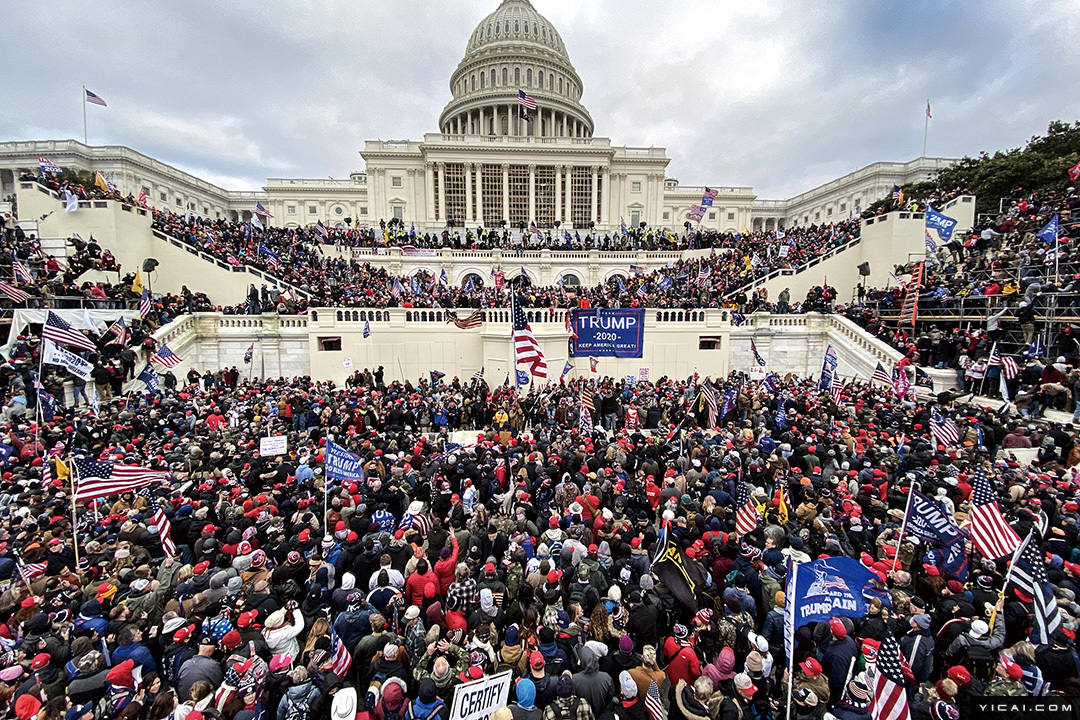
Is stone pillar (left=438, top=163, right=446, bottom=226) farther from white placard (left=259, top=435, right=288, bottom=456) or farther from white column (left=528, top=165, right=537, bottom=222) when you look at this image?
white placard (left=259, top=435, right=288, bottom=456)

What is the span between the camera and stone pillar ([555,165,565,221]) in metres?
55.3

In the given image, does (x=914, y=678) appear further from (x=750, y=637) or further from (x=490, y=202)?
(x=490, y=202)

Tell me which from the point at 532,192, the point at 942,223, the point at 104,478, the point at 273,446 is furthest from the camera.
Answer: the point at 532,192

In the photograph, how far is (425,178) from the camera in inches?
2210

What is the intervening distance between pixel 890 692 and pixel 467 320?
58.6 feet

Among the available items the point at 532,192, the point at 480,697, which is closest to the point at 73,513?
the point at 480,697

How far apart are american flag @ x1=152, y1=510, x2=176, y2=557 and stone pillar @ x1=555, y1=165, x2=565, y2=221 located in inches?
2056

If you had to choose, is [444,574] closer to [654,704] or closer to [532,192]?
[654,704]

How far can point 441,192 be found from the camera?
54.9 meters

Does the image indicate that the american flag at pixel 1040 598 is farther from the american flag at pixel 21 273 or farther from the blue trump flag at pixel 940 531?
the american flag at pixel 21 273

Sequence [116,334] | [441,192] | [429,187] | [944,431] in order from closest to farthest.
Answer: [944,431] → [116,334] → [441,192] → [429,187]

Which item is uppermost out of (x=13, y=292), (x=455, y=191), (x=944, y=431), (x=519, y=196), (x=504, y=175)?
(x=504, y=175)

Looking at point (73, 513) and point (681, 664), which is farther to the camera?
point (73, 513)

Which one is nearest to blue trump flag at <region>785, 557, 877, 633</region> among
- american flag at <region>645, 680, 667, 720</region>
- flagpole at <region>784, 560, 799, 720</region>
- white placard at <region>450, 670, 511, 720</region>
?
flagpole at <region>784, 560, 799, 720</region>
